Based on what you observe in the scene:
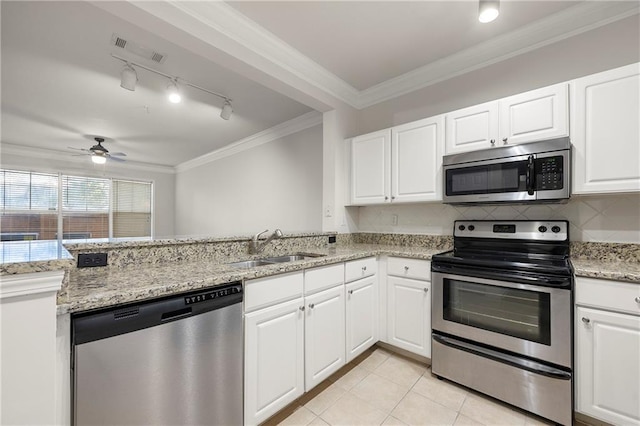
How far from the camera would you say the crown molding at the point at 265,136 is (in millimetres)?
3711

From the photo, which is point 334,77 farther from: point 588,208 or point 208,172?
point 208,172

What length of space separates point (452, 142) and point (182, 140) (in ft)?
15.1

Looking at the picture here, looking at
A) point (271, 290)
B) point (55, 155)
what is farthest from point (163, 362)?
point (55, 155)

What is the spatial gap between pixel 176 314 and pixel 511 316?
75.7 inches

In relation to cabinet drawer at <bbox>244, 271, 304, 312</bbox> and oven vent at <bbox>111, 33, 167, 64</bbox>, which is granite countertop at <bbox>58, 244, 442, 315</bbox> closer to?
cabinet drawer at <bbox>244, 271, 304, 312</bbox>

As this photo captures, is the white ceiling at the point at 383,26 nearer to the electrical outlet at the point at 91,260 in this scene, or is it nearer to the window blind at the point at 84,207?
the electrical outlet at the point at 91,260

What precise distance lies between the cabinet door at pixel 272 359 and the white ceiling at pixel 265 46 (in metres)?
1.79

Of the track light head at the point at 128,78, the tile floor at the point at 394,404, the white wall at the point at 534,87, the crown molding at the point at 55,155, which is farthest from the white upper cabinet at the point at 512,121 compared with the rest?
the crown molding at the point at 55,155

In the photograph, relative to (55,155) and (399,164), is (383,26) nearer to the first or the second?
(399,164)

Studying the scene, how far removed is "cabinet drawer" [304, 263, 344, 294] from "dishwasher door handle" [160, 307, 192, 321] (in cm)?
73

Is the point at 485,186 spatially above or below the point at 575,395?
above

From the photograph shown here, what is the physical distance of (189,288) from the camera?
1.20m

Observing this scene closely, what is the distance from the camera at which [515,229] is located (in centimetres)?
208

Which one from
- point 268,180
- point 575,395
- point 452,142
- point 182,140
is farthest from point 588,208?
point 182,140
